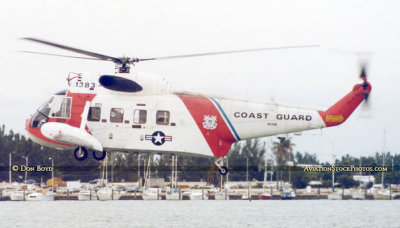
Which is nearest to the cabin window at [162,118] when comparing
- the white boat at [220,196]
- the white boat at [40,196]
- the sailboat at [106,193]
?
the sailboat at [106,193]

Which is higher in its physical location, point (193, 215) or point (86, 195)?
point (86, 195)

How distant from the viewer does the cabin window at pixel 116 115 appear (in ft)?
90.4

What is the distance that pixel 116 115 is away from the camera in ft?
90.5

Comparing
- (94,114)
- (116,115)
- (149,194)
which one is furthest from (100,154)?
(149,194)

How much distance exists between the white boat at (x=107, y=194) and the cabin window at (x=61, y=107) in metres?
74.4

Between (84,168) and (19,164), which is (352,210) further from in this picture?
(19,164)

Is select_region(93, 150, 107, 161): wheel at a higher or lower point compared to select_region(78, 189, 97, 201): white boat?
higher

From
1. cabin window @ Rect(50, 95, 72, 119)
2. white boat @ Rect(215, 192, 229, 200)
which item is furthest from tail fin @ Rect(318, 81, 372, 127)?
white boat @ Rect(215, 192, 229, 200)

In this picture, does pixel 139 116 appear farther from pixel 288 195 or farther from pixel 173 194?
pixel 288 195

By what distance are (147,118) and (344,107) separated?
854 centimetres

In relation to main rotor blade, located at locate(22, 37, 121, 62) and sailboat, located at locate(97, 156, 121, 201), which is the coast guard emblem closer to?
main rotor blade, located at locate(22, 37, 121, 62)

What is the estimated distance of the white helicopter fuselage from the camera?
27453mm

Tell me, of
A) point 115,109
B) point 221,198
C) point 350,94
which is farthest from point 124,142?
point 221,198

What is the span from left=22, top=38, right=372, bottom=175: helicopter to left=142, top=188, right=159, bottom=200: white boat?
77318 mm
